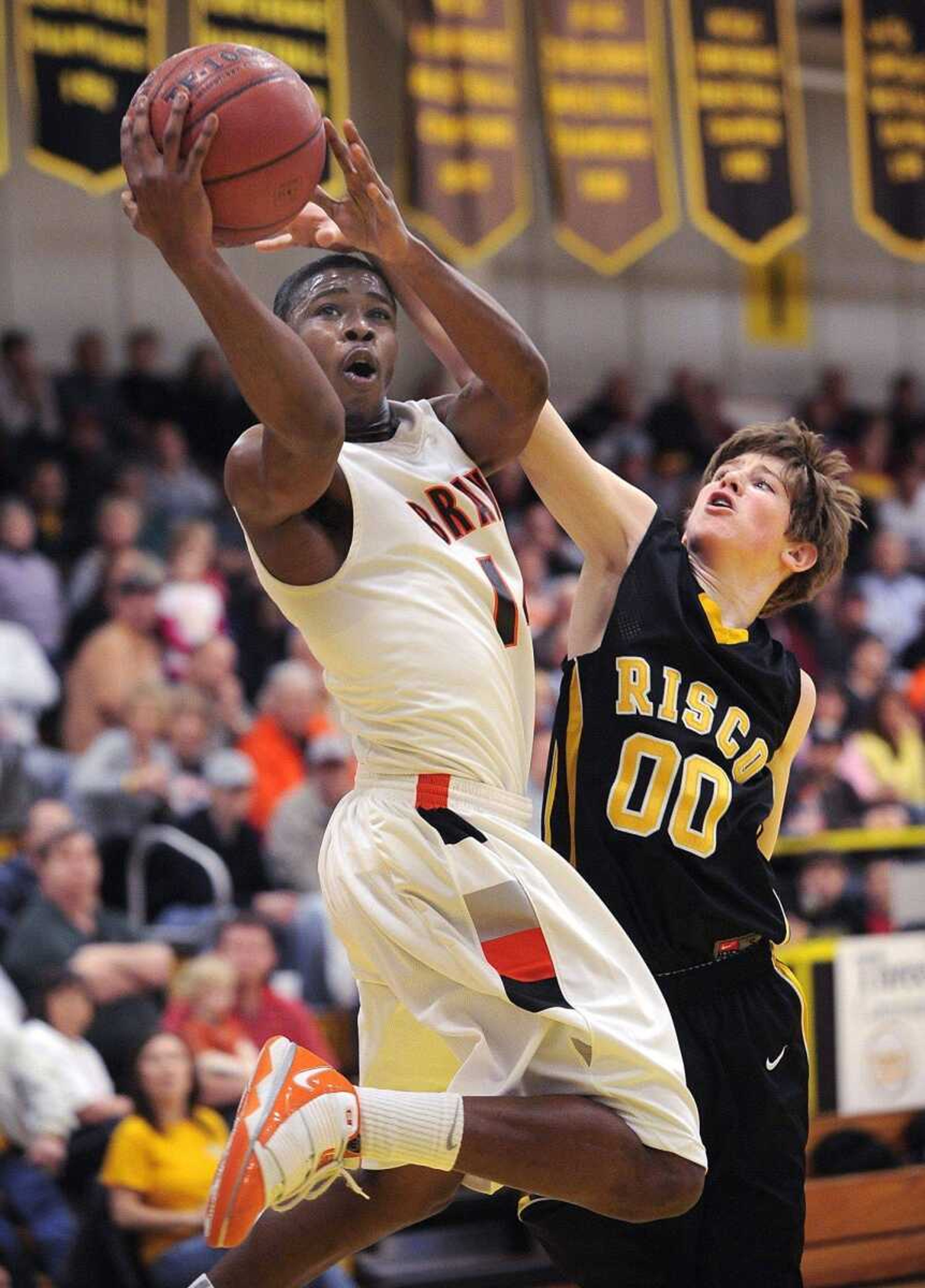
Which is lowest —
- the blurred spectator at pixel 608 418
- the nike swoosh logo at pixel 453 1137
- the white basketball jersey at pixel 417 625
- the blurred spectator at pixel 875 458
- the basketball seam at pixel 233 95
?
the blurred spectator at pixel 875 458

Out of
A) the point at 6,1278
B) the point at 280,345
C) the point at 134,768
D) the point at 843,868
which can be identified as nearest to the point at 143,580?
the point at 134,768

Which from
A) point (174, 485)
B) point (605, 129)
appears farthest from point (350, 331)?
point (174, 485)

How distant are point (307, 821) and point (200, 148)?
4.40 meters

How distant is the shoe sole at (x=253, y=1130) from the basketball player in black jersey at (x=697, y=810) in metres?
0.75

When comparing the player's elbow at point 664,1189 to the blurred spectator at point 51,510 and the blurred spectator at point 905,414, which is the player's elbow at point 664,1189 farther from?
the blurred spectator at point 905,414

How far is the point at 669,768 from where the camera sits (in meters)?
3.27

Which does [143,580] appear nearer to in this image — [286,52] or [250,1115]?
[286,52]

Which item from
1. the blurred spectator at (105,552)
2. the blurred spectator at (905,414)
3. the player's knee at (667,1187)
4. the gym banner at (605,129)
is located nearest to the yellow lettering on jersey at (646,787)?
the player's knee at (667,1187)

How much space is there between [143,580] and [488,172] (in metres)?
2.50

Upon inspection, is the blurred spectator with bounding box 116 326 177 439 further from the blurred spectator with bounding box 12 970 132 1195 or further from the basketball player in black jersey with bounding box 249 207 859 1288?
the basketball player in black jersey with bounding box 249 207 859 1288

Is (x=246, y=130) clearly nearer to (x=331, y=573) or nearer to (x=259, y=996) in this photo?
(x=331, y=573)

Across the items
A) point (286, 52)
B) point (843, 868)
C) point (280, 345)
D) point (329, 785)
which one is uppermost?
point (286, 52)

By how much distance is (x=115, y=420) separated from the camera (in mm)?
9930

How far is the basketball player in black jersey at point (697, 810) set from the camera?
129 inches
